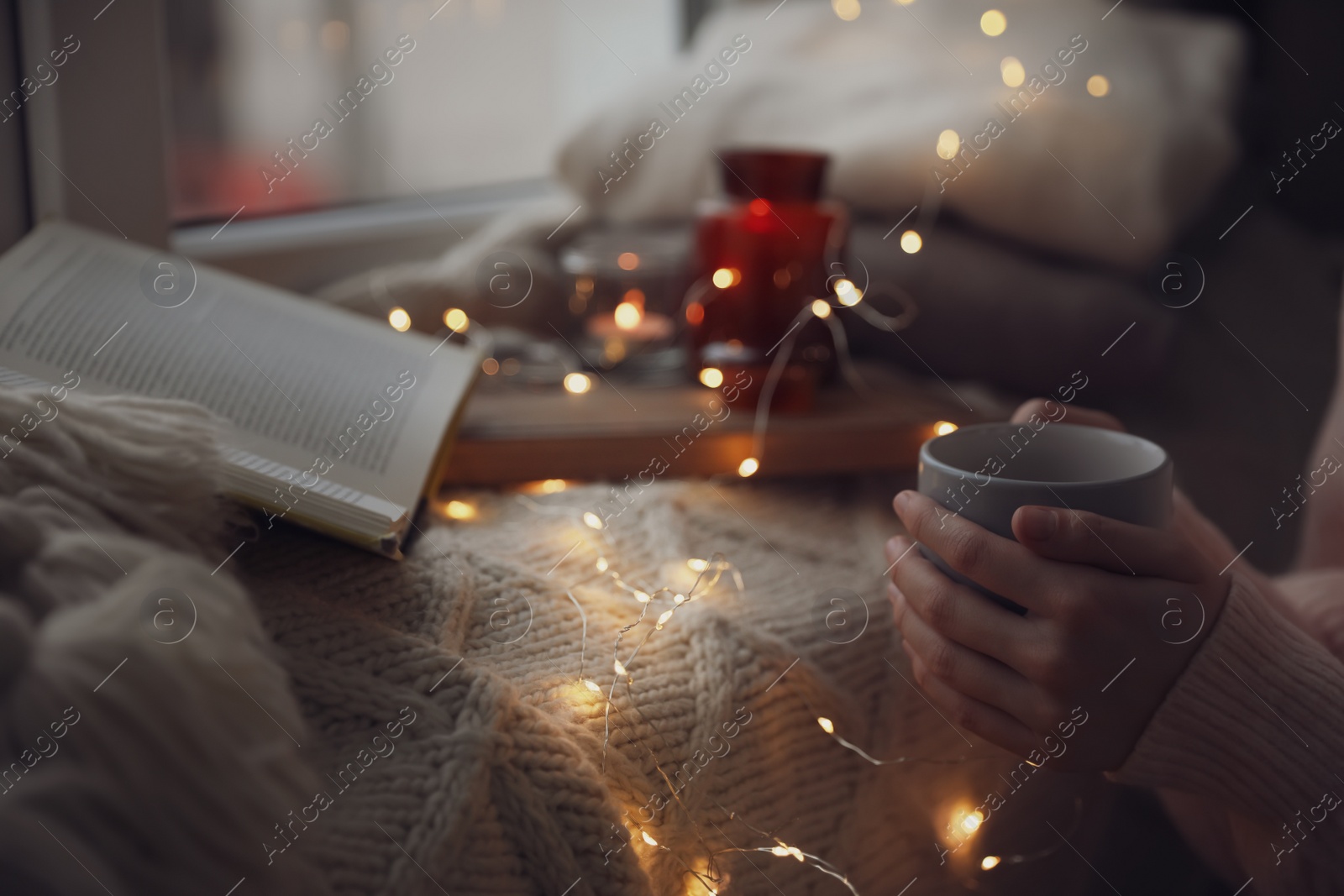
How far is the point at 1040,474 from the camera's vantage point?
0.51 meters

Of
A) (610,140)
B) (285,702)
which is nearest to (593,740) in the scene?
(285,702)

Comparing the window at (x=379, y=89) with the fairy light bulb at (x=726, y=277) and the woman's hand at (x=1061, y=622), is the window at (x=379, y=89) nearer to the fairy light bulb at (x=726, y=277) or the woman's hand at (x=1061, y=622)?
the fairy light bulb at (x=726, y=277)

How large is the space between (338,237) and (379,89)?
22cm

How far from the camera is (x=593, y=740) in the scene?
0.42 m

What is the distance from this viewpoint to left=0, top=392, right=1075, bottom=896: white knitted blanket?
283 millimetres

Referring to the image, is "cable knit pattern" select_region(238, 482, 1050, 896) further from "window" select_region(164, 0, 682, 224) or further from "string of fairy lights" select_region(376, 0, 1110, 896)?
"window" select_region(164, 0, 682, 224)

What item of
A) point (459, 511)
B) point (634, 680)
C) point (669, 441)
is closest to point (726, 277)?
point (669, 441)

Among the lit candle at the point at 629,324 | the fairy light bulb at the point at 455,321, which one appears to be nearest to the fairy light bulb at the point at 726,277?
the lit candle at the point at 629,324

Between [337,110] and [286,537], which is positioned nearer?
[286,537]

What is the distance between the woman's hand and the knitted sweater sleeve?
0.01 metres

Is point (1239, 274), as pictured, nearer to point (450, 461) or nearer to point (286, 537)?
Result: point (450, 461)

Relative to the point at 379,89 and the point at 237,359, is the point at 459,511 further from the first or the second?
the point at 379,89

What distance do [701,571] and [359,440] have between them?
21cm

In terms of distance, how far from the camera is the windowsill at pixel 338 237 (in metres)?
0.94
